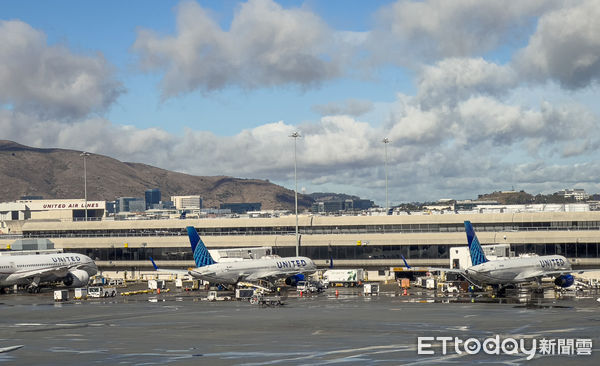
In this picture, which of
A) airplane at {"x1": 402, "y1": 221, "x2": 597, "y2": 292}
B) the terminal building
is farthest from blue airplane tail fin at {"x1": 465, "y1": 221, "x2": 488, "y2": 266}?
the terminal building

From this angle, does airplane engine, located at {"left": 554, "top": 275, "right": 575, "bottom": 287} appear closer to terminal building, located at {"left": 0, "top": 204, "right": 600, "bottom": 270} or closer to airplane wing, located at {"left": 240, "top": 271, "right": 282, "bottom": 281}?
terminal building, located at {"left": 0, "top": 204, "right": 600, "bottom": 270}

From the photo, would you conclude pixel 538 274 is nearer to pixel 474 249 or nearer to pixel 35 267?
pixel 474 249

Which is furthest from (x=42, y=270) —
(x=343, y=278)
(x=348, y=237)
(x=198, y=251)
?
(x=348, y=237)

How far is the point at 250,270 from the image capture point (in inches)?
3733

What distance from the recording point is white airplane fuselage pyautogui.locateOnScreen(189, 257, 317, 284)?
90.7m

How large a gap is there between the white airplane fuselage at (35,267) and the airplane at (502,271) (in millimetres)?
48764

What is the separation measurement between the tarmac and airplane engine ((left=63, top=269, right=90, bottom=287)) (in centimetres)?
2177

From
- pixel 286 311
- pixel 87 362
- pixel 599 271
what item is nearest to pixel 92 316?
pixel 286 311

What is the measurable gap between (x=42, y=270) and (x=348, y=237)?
47633 mm

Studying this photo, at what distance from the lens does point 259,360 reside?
131ft

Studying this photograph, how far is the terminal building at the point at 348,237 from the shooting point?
383 feet

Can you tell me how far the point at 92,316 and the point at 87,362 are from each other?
26729 mm

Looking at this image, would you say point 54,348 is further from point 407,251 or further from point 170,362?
point 407,251

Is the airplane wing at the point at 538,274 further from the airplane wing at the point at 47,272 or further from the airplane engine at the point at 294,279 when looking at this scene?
the airplane wing at the point at 47,272
